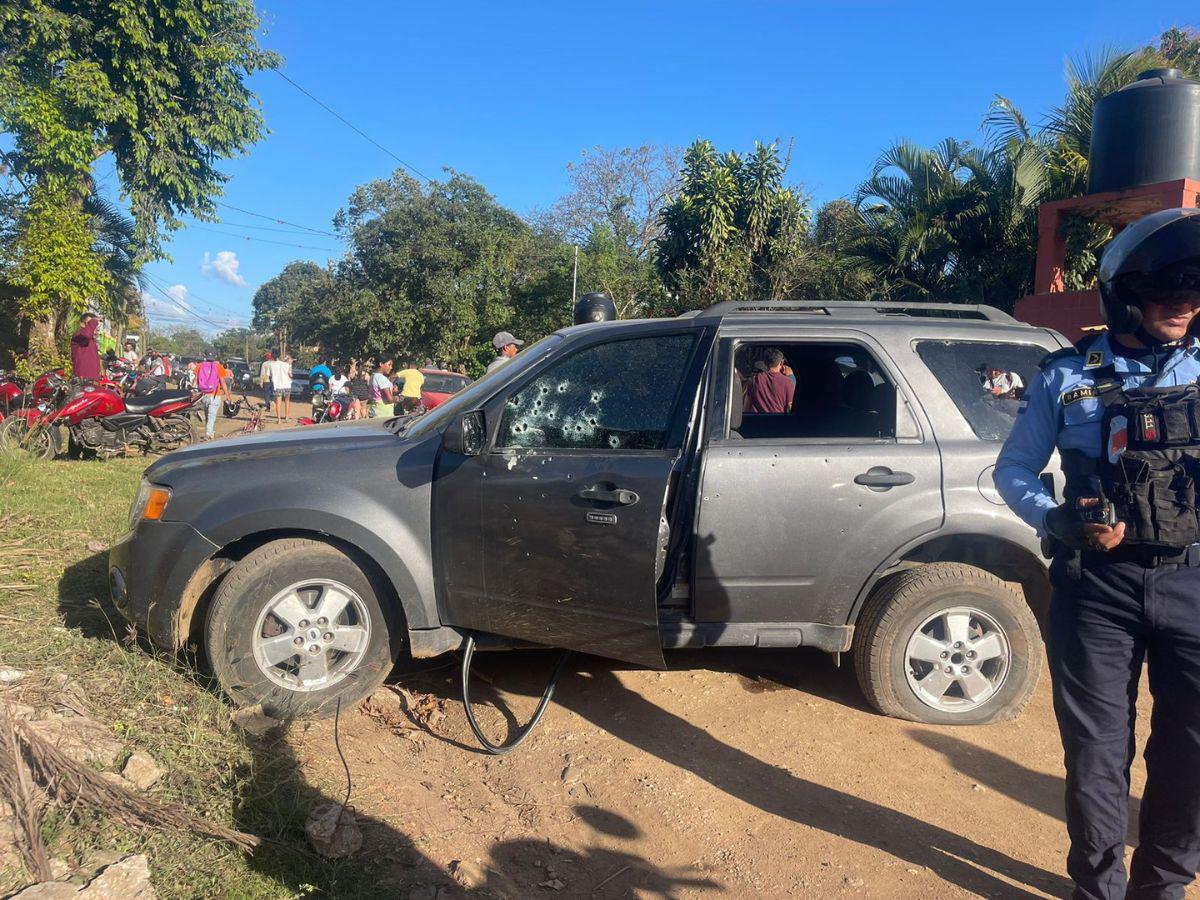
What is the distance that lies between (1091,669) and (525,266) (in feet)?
91.5

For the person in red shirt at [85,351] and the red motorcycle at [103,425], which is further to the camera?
the person in red shirt at [85,351]

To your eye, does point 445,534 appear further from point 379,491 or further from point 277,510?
point 277,510

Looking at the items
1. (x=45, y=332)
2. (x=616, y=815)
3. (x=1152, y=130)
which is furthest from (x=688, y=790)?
(x=45, y=332)

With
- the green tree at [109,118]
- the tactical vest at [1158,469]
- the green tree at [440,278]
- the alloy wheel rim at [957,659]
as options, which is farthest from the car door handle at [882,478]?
the green tree at [440,278]

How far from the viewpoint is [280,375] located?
19.2m

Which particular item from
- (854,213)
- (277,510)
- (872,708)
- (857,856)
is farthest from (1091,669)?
(854,213)

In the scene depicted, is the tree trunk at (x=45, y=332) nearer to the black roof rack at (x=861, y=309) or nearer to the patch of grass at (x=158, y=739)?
the patch of grass at (x=158, y=739)

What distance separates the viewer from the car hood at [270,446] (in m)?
3.63

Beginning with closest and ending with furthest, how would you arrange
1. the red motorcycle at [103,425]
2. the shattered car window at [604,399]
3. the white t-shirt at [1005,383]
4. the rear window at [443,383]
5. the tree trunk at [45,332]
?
the shattered car window at [604,399], the white t-shirt at [1005,383], the red motorcycle at [103,425], the tree trunk at [45,332], the rear window at [443,383]

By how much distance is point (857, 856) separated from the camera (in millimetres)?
2842

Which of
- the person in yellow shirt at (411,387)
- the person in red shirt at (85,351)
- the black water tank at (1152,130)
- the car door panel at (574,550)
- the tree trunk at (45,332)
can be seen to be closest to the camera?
the car door panel at (574,550)

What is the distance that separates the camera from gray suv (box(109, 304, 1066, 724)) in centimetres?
342

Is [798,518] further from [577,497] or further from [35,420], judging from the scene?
[35,420]

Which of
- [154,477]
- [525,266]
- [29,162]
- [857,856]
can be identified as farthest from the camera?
[525,266]
